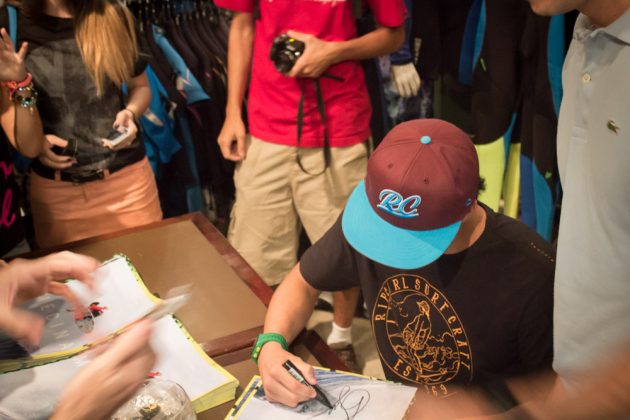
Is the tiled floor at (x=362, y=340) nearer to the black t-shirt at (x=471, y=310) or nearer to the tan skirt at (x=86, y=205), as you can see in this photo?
the tan skirt at (x=86, y=205)

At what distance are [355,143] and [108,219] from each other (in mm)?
791

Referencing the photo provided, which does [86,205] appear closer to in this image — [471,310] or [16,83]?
[16,83]

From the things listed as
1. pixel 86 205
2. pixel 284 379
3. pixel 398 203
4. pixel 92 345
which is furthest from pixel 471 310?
pixel 86 205

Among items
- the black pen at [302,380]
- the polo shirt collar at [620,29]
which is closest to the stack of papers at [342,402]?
the black pen at [302,380]

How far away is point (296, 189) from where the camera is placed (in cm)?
210

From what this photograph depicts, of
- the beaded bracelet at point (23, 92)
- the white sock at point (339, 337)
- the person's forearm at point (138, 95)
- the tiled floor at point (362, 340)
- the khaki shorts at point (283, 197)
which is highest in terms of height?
the beaded bracelet at point (23, 92)

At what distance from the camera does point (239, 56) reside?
7.00 feet

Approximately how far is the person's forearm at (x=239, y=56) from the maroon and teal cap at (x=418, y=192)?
103 centimetres

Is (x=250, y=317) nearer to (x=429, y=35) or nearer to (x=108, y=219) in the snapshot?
(x=108, y=219)

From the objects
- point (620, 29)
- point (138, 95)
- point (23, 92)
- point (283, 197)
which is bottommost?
point (283, 197)

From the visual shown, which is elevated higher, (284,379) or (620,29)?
(620,29)

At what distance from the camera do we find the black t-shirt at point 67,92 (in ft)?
5.78

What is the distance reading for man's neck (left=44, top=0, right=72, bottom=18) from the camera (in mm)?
1769

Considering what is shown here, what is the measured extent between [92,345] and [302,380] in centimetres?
43
